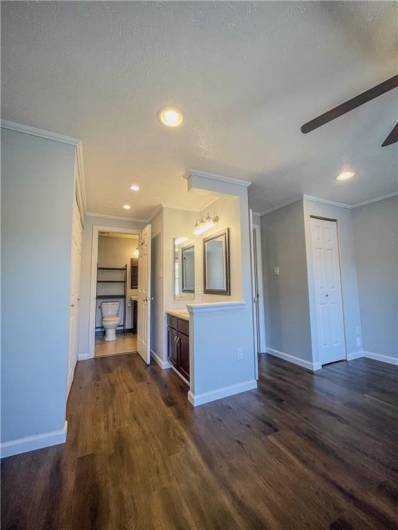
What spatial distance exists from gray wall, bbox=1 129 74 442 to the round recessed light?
2.92m

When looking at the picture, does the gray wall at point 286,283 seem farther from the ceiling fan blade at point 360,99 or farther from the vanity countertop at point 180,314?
the ceiling fan blade at point 360,99

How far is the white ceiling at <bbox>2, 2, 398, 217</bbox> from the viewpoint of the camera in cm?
104

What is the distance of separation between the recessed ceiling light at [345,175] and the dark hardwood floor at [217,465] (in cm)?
249

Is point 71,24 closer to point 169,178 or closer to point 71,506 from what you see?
point 169,178

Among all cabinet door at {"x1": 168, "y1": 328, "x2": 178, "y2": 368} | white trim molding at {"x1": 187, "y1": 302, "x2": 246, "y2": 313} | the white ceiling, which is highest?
the white ceiling

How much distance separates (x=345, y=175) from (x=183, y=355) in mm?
2926

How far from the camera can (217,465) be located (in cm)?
149

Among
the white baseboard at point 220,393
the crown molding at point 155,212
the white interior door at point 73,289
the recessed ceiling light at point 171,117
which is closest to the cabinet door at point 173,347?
the white baseboard at point 220,393

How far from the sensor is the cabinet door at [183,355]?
2.60m

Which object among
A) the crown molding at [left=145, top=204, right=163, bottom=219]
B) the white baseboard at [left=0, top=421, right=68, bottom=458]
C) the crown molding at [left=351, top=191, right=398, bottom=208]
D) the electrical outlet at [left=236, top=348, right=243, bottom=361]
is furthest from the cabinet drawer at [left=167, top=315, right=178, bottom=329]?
the crown molding at [left=351, top=191, right=398, bottom=208]

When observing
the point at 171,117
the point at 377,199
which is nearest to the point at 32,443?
the point at 171,117

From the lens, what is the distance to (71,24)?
3.44 feet

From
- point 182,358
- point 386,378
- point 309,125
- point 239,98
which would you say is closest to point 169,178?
point 239,98

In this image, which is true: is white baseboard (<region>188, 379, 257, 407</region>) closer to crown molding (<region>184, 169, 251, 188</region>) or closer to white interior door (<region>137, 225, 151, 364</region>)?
white interior door (<region>137, 225, 151, 364</region>)
